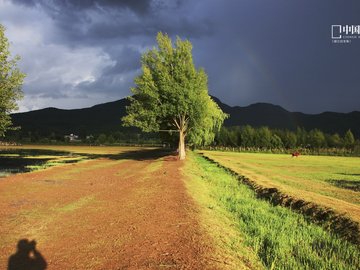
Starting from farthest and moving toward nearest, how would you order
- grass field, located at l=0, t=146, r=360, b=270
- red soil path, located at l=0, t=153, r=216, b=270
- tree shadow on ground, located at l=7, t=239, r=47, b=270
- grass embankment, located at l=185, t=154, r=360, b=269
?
grass embankment, located at l=185, t=154, r=360, b=269 < grass field, located at l=0, t=146, r=360, b=270 < red soil path, located at l=0, t=153, r=216, b=270 < tree shadow on ground, located at l=7, t=239, r=47, b=270

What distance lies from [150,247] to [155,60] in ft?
163

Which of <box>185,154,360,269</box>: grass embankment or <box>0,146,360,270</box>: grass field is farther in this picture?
<box>185,154,360,269</box>: grass embankment

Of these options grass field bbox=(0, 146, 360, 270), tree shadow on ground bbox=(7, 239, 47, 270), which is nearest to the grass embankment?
grass field bbox=(0, 146, 360, 270)

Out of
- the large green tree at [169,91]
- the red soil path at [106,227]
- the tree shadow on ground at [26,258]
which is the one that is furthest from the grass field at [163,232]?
the large green tree at [169,91]

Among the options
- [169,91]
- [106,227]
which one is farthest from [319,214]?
[169,91]

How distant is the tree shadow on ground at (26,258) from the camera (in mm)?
10279

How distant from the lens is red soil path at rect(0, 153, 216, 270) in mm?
10805

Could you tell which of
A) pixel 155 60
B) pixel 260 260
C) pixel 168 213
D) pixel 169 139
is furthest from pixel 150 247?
pixel 169 139

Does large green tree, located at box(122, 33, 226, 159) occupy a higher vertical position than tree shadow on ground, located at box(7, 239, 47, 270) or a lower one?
higher

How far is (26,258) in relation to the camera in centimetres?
1098

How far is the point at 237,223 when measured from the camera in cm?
1742

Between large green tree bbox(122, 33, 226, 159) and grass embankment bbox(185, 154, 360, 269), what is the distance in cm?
3504

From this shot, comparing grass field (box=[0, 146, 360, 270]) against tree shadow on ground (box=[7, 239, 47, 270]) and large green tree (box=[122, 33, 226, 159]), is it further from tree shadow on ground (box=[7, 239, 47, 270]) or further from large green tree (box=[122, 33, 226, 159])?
large green tree (box=[122, 33, 226, 159])

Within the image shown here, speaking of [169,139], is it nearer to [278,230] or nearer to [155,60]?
[155,60]
